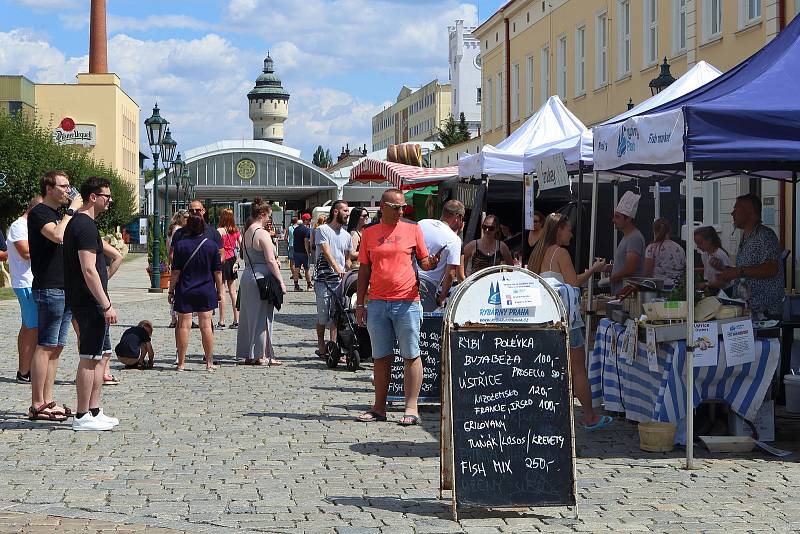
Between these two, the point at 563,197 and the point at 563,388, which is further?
the point at 563,197

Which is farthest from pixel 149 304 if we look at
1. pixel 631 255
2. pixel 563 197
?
pixel 631 255

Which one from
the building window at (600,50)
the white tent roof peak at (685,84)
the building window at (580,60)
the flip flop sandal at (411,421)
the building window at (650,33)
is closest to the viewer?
the flip flop sandal at (411,421)

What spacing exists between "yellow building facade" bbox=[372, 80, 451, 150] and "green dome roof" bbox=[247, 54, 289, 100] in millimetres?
23064

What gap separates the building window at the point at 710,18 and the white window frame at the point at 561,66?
10.9m

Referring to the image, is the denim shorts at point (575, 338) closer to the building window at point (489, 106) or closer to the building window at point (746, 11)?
the building window at point (746, 11)

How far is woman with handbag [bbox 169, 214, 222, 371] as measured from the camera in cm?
1291

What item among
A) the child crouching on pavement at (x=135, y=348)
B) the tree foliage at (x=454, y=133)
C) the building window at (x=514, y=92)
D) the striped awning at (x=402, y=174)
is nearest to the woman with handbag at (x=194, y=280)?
the child crouching on pavement at (x=135, y=348)

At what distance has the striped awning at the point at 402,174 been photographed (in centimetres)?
1912

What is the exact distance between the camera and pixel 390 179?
69.2 feet

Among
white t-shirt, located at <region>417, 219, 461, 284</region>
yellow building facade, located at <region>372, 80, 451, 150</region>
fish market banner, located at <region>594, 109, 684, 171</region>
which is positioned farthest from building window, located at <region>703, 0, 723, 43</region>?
yellow building facade, located at <region>372, 80, 451, 150</region>

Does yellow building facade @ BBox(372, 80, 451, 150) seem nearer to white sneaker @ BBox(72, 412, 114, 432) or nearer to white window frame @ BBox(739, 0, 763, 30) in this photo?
white window frame @ BBox(739, 0, 763, 30)

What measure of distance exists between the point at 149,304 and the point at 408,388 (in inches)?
655

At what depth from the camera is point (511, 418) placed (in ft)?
21.9

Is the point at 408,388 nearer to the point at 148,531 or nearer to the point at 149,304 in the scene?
the point at 148,531
